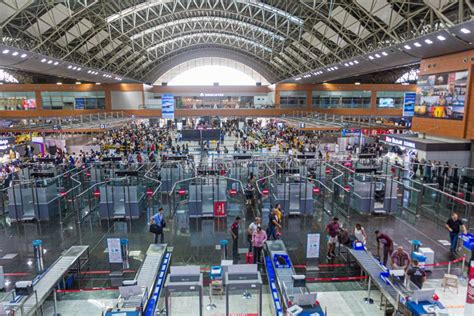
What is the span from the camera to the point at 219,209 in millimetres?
14633

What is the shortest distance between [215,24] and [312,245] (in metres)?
43.4

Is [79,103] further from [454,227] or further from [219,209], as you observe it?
[454,227]

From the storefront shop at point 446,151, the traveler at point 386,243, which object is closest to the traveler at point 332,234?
the traveler at point 386,243

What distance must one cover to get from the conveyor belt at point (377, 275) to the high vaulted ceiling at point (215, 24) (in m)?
13.1

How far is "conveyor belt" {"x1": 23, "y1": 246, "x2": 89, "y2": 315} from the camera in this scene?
707 cm

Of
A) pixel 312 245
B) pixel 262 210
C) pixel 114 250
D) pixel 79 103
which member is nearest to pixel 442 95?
pixel 262 210

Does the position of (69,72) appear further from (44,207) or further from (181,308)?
(181,308)

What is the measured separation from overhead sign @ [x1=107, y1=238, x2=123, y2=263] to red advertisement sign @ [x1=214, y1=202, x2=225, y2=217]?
17.7ft

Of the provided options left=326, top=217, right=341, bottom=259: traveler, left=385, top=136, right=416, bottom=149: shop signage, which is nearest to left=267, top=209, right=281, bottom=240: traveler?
left=326, top=217, right=341, bottom=259: traveler

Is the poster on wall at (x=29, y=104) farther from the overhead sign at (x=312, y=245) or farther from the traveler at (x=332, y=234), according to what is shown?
the traveler at (x=332, y=234)

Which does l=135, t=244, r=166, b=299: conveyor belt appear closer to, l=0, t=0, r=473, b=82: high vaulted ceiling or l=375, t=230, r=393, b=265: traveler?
l=375, t=230, r=393, b=265: traveler

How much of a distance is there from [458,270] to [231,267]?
704cm

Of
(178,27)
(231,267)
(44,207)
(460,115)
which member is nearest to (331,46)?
(460,115)

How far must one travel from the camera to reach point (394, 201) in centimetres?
1488
